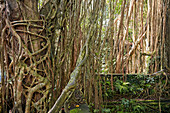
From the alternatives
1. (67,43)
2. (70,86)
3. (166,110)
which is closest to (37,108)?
(70,86)

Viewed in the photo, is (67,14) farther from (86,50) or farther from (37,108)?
(37,108)

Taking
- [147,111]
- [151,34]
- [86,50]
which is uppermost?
[151,34]

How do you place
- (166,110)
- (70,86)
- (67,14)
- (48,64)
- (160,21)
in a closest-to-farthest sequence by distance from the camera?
(70,86), (48,64), (67,14), (166,110), (160,21)

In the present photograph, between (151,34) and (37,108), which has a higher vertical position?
(151,34)

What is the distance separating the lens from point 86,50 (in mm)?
1344

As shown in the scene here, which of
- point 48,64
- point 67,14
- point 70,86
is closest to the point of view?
point 70,86

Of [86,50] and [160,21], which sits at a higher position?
[160,21]

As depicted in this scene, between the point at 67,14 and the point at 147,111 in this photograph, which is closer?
the point at 67,14

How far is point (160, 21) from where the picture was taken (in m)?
3.38

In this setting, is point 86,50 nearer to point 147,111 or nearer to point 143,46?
point 147,111

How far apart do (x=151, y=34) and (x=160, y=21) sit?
361 millimetres

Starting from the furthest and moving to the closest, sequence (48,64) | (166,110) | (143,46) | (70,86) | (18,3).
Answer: (143,46) → (166,110) → (48,64) → (18,3) → (70,86)

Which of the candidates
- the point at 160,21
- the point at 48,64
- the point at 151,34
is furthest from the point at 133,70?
the point at 48,64

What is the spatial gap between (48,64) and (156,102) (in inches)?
106
